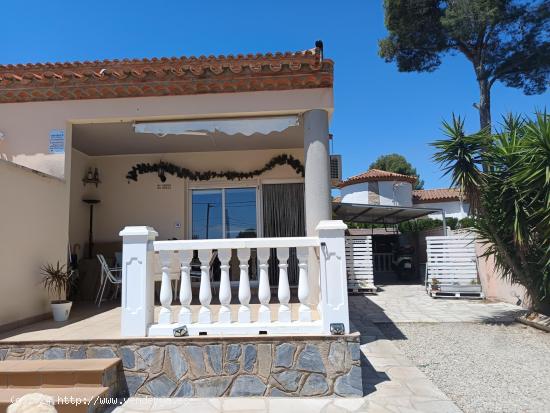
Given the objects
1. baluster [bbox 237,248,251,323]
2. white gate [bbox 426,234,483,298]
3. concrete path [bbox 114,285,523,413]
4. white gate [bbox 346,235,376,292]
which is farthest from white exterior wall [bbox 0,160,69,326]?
white gate [bbox 426,234,483,298]

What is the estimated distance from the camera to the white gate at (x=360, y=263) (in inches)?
573

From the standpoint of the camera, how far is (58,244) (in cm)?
763

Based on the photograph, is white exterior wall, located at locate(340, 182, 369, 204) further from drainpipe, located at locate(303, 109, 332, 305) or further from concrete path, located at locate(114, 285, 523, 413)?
drainpipe, located at locate(303, 109, 332, 305)

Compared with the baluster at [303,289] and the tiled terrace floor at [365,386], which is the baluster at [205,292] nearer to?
the tiled terrace floor at [365,386]

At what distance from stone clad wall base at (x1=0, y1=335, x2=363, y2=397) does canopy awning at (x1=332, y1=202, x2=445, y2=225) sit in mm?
11228

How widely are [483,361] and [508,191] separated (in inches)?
171

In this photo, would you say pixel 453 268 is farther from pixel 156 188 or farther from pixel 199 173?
pixel 156 188

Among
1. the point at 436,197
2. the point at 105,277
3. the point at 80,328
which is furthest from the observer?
the point at 436,197

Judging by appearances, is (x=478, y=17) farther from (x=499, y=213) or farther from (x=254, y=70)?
(x=254, y=70)

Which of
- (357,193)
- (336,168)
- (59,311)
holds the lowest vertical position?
(59,311)

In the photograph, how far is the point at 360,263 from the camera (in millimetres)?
14773

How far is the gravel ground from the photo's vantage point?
15.9 ft

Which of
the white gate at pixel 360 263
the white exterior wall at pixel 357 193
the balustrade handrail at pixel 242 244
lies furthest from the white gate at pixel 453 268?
the white exterior wall at pixel 357 193

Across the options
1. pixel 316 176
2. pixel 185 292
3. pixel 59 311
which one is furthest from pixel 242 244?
pixel 59 311
